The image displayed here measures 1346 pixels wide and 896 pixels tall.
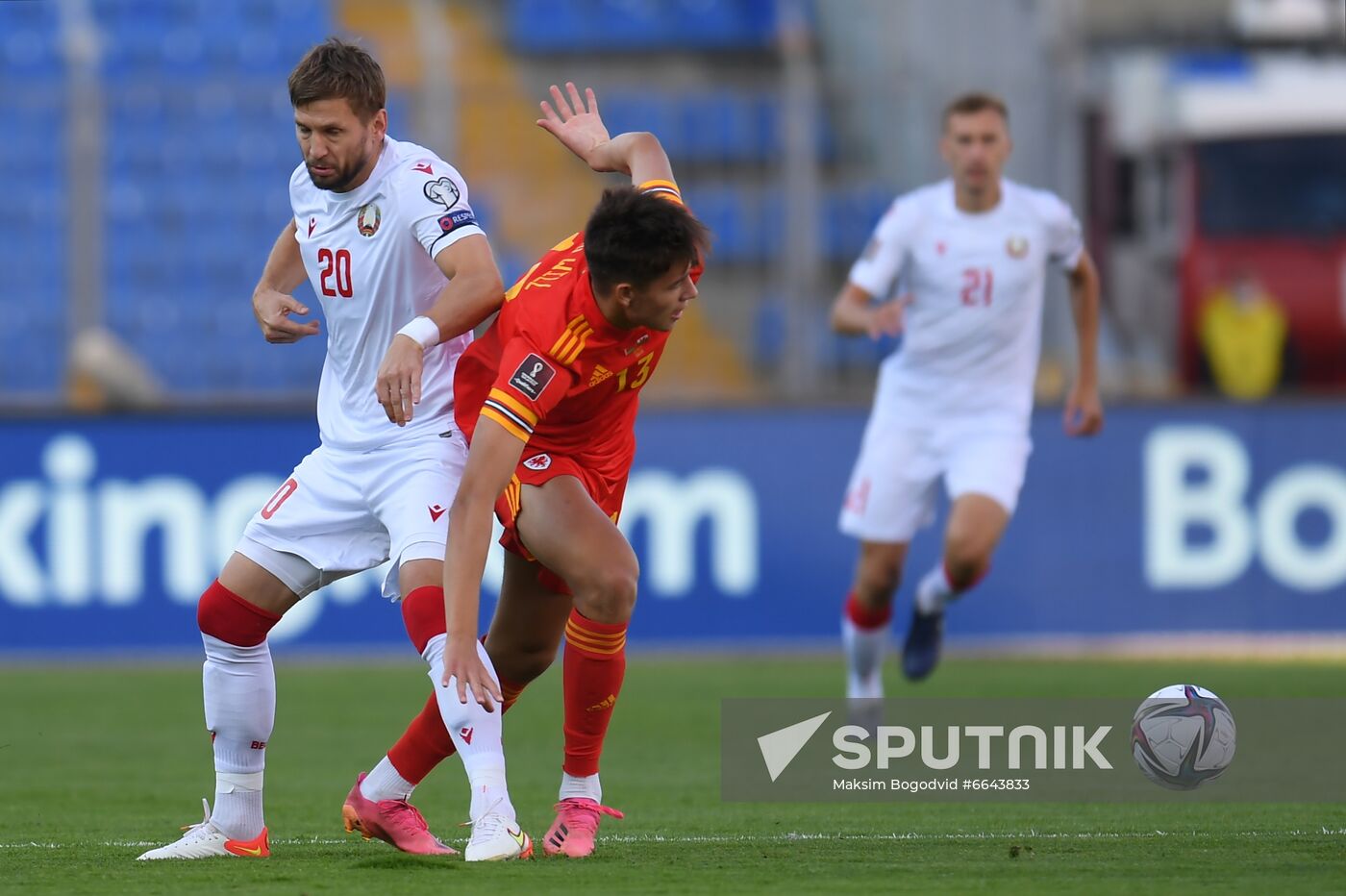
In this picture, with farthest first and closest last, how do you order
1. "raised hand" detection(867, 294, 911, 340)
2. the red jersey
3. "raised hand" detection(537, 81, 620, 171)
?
"raised hand" detection(867, 294, 911, 340), "raised hand" detection(537, 81, 620, 171), the red jersey

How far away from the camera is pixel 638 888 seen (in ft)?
14.5

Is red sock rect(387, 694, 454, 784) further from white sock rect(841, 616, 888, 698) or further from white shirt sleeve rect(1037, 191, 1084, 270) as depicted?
white shirt sleeve rect(1037, 191, 1084, 270)

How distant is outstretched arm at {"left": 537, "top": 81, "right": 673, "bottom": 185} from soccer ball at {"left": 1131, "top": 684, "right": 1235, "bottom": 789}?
1906 mm

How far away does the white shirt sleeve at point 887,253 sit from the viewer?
8172 mm

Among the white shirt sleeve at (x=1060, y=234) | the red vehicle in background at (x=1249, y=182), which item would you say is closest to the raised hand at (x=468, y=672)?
the white shirt sleeve at (x=1060, y=234)

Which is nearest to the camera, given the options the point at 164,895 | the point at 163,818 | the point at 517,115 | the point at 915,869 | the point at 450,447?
the point at 164,895

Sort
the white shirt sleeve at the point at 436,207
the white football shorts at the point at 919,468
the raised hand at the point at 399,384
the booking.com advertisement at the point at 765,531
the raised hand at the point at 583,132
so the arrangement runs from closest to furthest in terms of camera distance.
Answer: the raised hand at the point at 399,384 < the white shirt sleeve at the point at 436,207 < the raised hand at the point at 583,132 < the white football shorts at the point at 919,468 < the booking.com advertisement at the point at 765,531

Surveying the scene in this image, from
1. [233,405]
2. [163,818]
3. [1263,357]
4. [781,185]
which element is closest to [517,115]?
[781,185]

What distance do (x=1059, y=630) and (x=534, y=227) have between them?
167 inches

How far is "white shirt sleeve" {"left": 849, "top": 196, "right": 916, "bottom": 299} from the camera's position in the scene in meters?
8.17

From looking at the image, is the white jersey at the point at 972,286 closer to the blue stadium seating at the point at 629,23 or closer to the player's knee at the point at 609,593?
the player's knee at the point at 609,593

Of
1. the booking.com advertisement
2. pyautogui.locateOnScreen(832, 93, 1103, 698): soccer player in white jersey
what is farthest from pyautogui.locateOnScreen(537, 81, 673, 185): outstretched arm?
the booking.com advertisement

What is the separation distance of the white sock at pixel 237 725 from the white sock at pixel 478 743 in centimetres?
61

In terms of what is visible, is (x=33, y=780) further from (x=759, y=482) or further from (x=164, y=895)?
(x=759, y=482)
